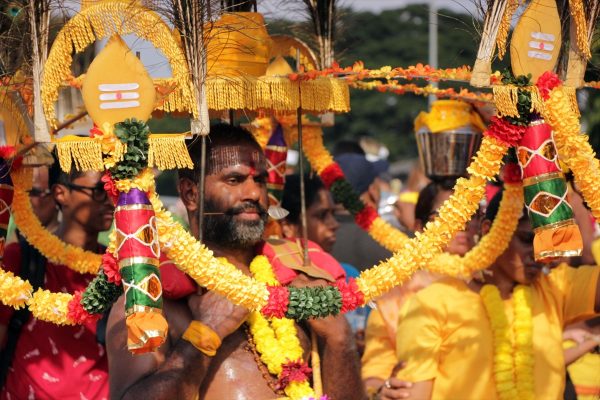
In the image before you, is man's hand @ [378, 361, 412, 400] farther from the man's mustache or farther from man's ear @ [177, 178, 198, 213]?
man's ear @ [177, 178, 198, 213]

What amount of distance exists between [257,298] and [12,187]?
1.37 m

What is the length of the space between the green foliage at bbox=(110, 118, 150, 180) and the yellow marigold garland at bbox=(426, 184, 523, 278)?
1.88m

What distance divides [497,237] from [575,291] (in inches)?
24.5

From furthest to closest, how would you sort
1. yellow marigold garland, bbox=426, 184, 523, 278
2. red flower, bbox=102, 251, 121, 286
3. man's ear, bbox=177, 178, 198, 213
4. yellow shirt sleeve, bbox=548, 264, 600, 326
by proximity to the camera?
1. yellow shirt sleeve, bbox=548, 264, 600, 326
2. yellow marigold garland, bbox=426, 184, 523, 278
3. man's ear, bbox=177, 178, 198, 213
4. red flower, bbox=102, 251, 121, 286

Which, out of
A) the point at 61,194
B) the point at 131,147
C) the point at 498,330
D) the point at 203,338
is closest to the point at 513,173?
the point at 498,330

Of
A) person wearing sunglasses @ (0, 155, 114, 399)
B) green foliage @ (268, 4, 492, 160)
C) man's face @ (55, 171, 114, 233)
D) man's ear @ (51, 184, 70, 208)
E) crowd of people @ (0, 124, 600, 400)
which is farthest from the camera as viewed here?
green foliage @ (268, 4, 492, 160)

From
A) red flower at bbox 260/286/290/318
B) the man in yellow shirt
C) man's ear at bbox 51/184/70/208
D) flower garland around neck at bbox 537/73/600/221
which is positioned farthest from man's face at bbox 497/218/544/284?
man's ear at bbox 51/184/70/208

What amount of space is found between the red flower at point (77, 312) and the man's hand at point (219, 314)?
1.45 feet

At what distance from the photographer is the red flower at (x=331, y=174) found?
249 inches

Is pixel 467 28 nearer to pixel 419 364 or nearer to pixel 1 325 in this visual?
pixel 419 364

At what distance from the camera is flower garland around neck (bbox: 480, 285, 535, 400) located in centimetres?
536

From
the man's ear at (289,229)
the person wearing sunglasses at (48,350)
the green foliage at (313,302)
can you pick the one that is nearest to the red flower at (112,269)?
the green foliage at (313,302)

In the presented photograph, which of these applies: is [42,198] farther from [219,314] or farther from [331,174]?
[219,314]

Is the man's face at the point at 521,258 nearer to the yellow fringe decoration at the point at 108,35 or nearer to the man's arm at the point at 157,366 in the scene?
the man's arm at the point at 157,366
